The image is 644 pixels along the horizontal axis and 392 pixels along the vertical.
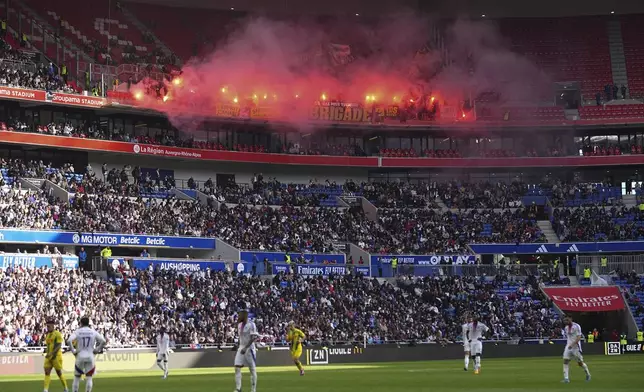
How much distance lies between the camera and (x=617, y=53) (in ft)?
314

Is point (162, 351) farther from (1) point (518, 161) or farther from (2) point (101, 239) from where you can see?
(1) point (518, 161)

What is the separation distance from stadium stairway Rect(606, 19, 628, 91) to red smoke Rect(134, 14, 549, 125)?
276 inches

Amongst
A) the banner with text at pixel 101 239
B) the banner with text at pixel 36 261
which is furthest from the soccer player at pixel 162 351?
the banner with text at pixel 101 239

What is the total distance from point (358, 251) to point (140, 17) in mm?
28031

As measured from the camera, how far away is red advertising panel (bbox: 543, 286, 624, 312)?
73562 mm

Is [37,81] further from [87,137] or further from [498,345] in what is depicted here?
[498,345]

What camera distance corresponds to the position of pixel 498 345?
2569 inches

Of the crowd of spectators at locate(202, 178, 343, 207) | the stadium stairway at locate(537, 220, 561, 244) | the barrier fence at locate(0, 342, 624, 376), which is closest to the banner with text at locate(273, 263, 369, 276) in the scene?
the crowd of spectators at locate(202, 178, 343, 207)

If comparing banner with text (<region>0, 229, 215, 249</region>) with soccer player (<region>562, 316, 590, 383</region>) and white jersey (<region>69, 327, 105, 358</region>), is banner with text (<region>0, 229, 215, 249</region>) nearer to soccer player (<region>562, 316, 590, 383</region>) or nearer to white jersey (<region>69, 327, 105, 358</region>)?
white jersey (<region>69, 327, 105, 358</region>)

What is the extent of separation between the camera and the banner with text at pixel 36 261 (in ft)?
189

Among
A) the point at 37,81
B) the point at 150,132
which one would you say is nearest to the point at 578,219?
the point at 150,132

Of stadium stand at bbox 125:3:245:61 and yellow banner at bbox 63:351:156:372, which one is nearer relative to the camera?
yellow banner at bbox 63:351:156:372

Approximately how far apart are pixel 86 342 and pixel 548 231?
63.0 meters

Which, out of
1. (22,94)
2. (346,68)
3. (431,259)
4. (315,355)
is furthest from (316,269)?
(22,94)
